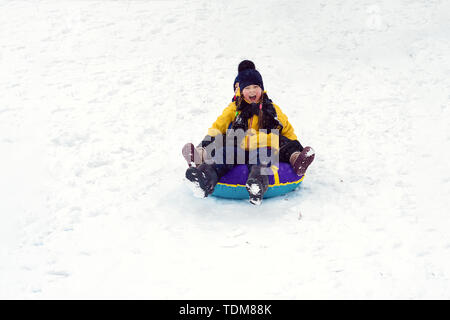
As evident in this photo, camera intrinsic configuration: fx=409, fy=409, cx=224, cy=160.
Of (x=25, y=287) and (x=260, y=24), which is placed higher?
(x=260, y=24)

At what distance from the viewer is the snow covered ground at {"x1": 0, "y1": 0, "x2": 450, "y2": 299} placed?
308cm

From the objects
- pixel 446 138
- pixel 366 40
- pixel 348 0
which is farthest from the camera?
pixel 348 0

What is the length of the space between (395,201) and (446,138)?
1.87 m

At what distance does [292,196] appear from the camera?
4.28m

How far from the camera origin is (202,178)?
379 centimetres

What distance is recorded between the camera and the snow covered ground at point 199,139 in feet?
10.1

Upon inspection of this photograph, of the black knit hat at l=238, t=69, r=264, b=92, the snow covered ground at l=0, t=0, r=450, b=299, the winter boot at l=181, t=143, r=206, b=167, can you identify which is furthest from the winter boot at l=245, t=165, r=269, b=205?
the black knit hat at l=238, t=69, r=264, b=92

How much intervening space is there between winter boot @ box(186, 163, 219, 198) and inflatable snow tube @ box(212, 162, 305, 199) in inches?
8.3

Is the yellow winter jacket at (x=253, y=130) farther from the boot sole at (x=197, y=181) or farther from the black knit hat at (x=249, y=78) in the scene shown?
the boot sole at (x=197, y=181)

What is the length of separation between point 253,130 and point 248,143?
0.19 meters

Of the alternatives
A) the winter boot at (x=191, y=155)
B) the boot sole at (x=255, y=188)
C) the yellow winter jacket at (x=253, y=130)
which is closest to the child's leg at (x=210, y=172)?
the winter boot at (x=191, y=155)
